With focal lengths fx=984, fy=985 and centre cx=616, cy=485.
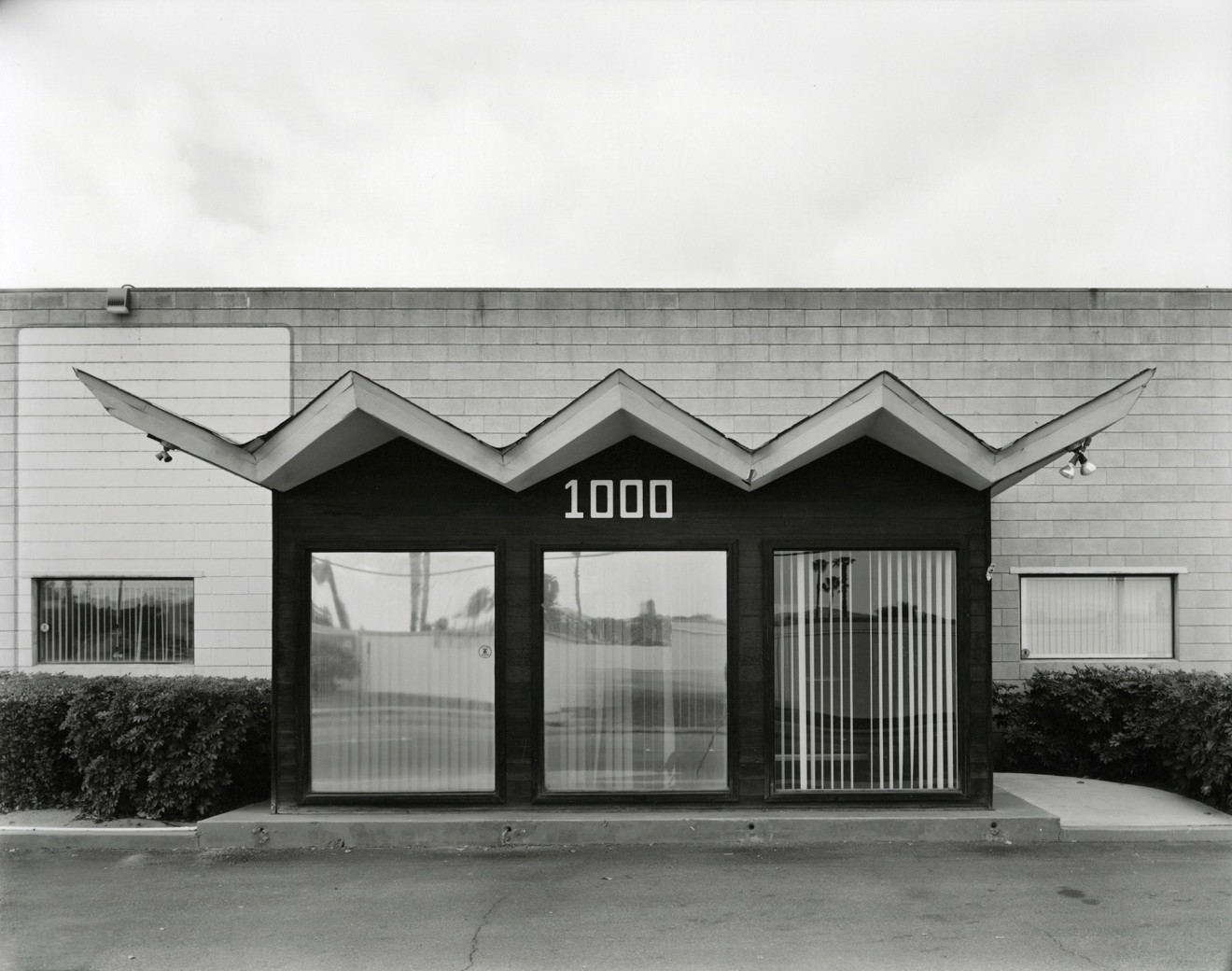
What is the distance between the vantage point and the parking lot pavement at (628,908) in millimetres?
5641

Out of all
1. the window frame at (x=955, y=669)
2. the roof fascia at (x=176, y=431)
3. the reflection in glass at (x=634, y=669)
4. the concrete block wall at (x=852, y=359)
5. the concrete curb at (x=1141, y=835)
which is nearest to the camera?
the roof fascia at (x=176, y=431)

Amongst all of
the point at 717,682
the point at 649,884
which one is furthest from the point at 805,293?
the point at 649,884

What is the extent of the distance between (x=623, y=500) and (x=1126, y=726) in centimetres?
578

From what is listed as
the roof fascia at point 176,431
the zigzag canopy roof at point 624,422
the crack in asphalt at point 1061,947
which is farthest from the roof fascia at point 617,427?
the crack in asphalt at point 1061,947

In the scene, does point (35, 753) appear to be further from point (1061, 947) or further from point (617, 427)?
point (1061, 947)

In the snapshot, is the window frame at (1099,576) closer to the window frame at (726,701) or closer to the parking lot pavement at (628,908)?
the parking lot pavement at (628,908)

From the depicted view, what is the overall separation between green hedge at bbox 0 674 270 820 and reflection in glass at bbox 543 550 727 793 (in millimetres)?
2827

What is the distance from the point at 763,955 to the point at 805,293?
8282mm

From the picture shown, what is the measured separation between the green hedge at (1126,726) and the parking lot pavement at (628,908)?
3.52 feet

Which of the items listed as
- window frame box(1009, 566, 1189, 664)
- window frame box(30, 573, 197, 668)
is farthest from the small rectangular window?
window frame box(1009, 566, 1189, 664)

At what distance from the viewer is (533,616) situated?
27.3 feet

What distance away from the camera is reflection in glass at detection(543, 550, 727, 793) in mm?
8289

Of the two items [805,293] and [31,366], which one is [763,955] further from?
[31,366]

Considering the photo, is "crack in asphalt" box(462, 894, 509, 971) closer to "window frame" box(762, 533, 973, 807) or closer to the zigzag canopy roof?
"window frame" box(762, 533, 973, 807)
